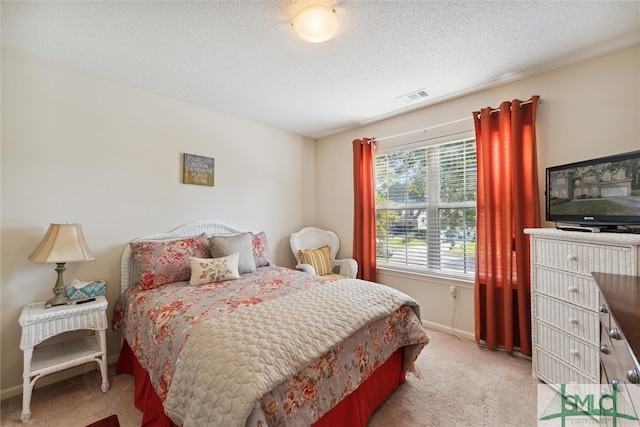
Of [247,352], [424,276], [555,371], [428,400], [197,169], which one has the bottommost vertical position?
[428,400]

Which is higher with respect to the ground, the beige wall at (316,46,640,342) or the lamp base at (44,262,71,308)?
the beige wall at (316,46,640,342)

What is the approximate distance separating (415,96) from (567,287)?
2.05 m

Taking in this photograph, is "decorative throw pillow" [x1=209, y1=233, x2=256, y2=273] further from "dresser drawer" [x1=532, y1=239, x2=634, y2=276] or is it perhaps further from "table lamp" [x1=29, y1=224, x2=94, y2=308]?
"dresser drawer" [x1=532, y1=239, x2=634, y2=276]

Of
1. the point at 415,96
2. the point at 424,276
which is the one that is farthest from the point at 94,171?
the point at 424,276

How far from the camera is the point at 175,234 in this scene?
8.72 feet

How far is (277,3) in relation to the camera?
153 cm

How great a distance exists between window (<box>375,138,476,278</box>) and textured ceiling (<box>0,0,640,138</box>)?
70 cm

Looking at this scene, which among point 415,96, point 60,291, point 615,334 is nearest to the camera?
point 615,334

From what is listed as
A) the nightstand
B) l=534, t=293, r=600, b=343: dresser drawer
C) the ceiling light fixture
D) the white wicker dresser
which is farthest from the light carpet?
the ceiling light fixture

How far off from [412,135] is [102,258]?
333 centimetres

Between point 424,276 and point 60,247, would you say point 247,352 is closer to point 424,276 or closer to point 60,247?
point 60,247

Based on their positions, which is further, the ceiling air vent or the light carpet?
the ceiling air vent

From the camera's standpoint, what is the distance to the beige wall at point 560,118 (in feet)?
6.40

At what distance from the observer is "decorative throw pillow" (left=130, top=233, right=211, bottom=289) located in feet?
7.20
